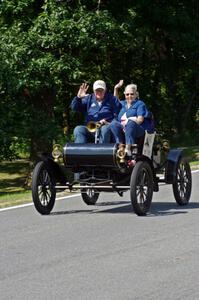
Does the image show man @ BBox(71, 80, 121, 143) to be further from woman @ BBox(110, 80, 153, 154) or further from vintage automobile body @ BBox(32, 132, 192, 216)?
vintage automobile body @ BBox(32, 132, 192, 216)

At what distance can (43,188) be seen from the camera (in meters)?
11.7

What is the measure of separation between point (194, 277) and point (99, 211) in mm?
4615

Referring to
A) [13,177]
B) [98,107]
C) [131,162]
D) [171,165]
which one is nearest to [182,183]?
[171,165]

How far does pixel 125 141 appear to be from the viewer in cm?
1177

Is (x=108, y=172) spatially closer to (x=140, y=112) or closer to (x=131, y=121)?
(x=131, y=121)

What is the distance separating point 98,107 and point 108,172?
38.7 inches

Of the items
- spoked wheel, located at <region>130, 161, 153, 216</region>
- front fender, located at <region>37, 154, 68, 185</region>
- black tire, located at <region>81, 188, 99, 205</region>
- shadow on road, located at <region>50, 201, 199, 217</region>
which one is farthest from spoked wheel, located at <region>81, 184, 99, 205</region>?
spoked wheel, located at <region>130, 161, 153, 216</region>

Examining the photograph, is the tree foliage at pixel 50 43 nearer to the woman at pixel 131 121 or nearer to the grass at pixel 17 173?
the grass at pixel 17 173

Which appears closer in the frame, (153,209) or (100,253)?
(100,253)

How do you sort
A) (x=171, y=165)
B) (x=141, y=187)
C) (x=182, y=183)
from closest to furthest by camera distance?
(x=141, y=187) → (x=171, y=165) → (x=182, y=183)

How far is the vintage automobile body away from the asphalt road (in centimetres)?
29

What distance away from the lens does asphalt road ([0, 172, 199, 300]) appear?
279 inches

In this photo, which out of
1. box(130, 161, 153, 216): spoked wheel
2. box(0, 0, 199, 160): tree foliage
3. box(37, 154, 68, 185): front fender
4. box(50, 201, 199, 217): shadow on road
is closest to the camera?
box(130, 161, 153, 216): spoked wheel

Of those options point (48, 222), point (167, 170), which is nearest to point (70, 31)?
point (167, 170)
